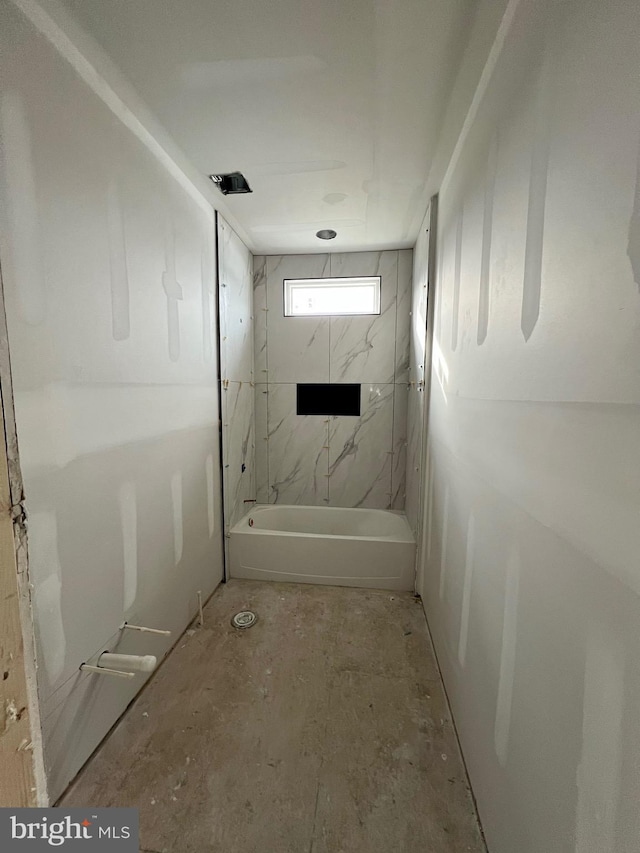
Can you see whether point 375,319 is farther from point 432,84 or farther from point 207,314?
point 432,84

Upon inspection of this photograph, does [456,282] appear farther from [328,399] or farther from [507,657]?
[328,399]

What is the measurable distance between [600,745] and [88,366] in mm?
1720

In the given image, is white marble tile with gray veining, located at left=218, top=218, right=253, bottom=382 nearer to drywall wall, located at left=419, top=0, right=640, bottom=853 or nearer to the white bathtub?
the white bathtub

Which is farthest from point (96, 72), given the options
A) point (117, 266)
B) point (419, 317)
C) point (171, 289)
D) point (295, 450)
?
point (295, 450)

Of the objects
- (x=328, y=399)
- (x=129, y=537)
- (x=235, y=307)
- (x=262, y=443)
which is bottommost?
(x=129, y=537)

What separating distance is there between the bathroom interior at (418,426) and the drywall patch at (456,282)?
24 millimetres

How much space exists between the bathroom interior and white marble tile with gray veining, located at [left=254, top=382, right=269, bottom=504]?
35.1 inches

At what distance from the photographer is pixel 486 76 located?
1.20 m

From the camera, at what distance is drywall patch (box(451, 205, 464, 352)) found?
1550 mm

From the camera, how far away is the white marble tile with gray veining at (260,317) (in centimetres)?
314

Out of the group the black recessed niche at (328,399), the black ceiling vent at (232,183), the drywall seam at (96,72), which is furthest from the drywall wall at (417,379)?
the drywall seam at (96,72)

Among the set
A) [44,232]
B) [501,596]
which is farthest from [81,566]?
[501,596]

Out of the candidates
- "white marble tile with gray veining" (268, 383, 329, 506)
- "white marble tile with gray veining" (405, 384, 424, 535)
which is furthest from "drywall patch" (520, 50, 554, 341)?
"white marble tile with gray veining" (268, 383, 329, 506)

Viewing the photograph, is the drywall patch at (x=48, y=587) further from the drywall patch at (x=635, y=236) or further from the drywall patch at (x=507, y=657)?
the drywall patch at (x=635, y=236)
